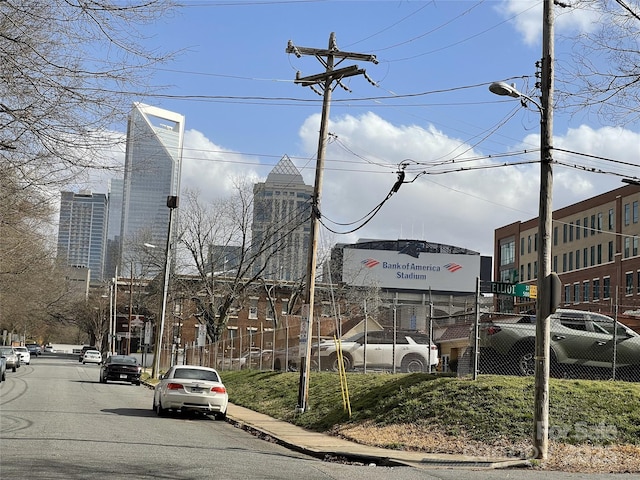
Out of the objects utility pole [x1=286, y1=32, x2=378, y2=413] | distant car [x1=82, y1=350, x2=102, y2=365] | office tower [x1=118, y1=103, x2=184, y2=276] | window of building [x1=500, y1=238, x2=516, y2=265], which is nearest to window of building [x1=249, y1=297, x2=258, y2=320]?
office tower [x1=118, y1=103, x2=184, y2=276]

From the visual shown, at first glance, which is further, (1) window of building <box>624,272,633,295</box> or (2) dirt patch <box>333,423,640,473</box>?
(1) window of building <box>624,272,633,295</box>

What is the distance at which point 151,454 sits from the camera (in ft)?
43.2

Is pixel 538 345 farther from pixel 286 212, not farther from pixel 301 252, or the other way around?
pixel 301 252

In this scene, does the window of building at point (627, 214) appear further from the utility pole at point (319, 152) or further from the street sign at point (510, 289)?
the street sign at point (510, 289)

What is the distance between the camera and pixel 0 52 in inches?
433

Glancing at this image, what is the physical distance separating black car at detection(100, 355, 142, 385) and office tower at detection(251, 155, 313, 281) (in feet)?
36.3

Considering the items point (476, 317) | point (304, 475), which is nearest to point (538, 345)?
point (476, 317)

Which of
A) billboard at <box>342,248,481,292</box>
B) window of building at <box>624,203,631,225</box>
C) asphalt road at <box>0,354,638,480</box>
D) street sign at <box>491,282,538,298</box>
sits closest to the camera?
asphalt road at <box>0,354,638,480</box>

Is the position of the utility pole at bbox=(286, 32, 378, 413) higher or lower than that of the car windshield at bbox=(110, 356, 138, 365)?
higher

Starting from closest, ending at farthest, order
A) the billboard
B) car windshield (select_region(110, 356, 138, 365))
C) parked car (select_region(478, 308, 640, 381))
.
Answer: parked car (select_region(478, 308, 640, 381))
car windshield (select_region(110, 356, 138, 365))
the billboard

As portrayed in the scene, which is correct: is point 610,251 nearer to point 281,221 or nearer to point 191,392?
point 281,221

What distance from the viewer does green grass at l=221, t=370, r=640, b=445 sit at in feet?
52.5

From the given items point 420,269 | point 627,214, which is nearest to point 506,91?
point 627,214

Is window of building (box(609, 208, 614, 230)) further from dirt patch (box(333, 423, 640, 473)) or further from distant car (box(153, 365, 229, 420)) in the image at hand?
dirt patch (box(333, 423, 640, 473))
